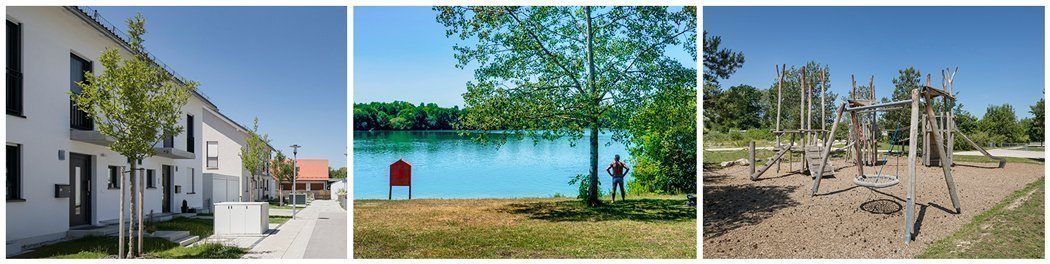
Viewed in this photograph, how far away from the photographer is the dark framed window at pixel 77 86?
8.04 m

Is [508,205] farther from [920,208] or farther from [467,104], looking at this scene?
[920,208]

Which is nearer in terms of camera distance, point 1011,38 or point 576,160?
point 1011,38

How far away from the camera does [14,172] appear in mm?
6863

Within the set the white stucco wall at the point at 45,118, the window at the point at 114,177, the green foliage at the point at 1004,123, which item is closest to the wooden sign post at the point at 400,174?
the white stucco wall at the point at 45,118

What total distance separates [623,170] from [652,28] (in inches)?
66.4

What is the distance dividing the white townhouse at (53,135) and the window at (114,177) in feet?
0.04

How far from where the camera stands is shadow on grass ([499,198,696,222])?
288 inches

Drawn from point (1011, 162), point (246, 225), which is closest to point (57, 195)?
point (246, 225)

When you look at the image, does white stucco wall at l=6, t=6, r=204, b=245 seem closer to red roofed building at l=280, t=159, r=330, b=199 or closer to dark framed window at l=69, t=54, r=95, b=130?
dark framed window at l=69, t=54, r=95, b=130

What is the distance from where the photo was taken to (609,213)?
7457mm

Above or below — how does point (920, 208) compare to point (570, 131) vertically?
below

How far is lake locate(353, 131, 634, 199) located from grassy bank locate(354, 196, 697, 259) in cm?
16

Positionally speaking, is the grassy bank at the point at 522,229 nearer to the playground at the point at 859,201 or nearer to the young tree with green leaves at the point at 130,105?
the playground at the point at 859,201

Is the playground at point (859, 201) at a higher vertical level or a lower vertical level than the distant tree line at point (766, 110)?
lower
